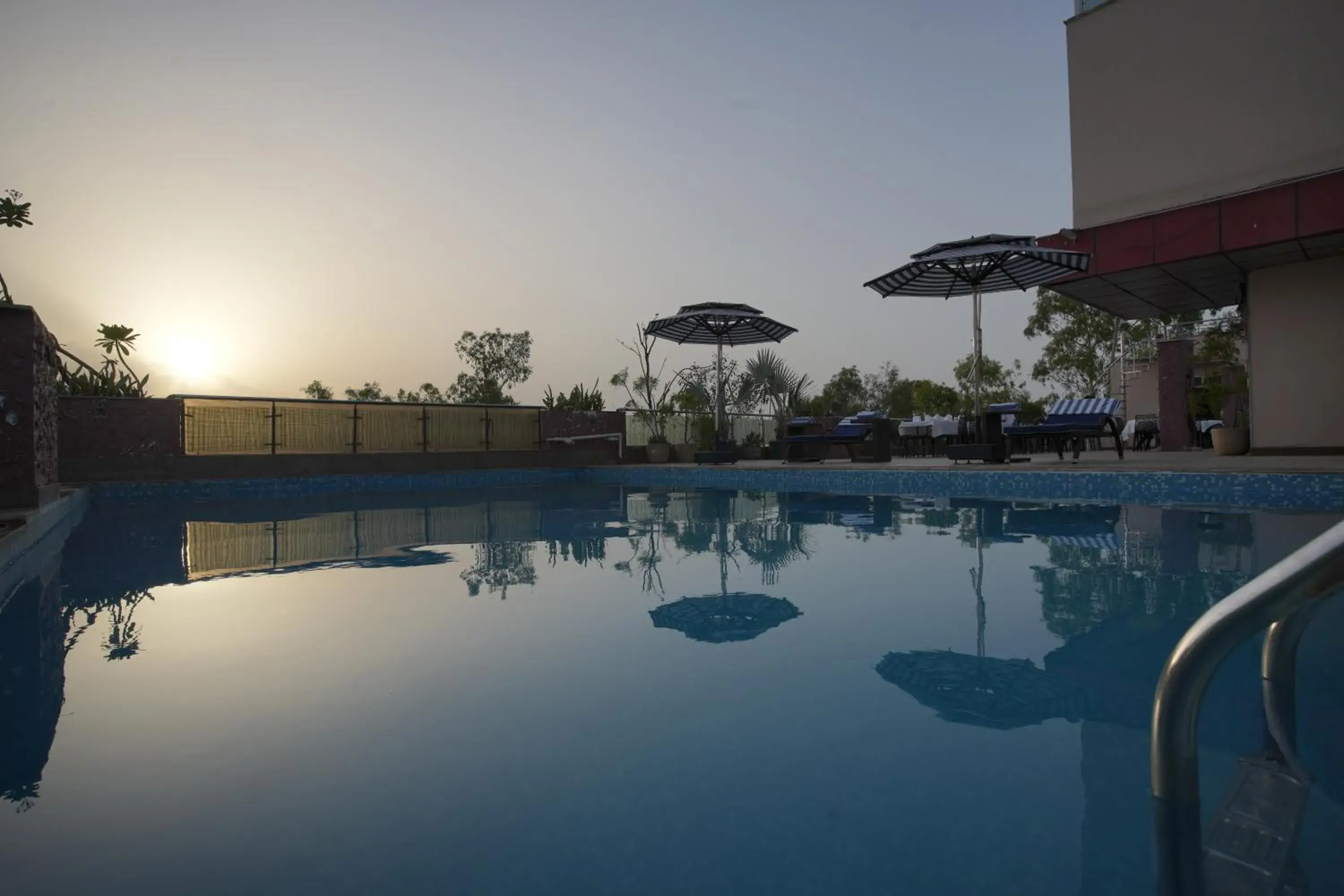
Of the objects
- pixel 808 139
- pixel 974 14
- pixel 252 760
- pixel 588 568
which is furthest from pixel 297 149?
pixel 252 760

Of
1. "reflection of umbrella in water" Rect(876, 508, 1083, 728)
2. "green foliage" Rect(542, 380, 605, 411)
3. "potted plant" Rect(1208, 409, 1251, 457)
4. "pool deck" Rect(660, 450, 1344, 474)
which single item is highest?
"green foliage" Rect(542, 380, 605, 411)

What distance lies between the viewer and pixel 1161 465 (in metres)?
8.70

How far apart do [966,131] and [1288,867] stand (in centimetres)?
1544

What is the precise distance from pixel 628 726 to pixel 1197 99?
40.1 feet

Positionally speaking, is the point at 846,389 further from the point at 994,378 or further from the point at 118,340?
the point at 118,340

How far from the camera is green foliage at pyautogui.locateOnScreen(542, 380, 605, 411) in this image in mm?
17859

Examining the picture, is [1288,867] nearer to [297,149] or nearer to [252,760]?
[252,760]

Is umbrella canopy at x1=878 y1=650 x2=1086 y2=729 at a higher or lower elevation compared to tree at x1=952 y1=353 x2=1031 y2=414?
lower

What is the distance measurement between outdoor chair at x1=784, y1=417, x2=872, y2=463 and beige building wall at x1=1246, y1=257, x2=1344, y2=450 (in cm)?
559

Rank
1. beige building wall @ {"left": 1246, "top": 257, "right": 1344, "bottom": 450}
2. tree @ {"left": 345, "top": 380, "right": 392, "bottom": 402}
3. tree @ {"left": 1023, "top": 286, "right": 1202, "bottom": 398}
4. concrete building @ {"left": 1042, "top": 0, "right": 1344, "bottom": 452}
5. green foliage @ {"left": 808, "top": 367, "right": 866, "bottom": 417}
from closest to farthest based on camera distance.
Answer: concrete building @ {"left": 1042, "top": 0, "right": 1344, "bottom": 452} < beige building wall @ {"left": 1246, "top": 257, "right": 1344, "bottom": 450} < tree @ {"left": 1023, "top": 286, "right": 1202, "bottom": 398} < green foliage @ {"left": 808, "top": 367, "right": 866, "bottom": 417} < tree @ {"left": 345, "top": 380, "right": 392, "bottom": 402}

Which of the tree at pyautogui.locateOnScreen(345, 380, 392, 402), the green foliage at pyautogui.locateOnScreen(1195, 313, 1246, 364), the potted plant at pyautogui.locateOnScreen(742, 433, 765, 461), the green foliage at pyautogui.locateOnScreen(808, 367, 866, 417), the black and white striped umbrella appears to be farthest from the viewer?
the tree at pyautogui.locateOnScreen(345, 380, 392, 402)

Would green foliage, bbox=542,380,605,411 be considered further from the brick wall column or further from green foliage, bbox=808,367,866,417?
green foliage, bbox=808,367,866,417

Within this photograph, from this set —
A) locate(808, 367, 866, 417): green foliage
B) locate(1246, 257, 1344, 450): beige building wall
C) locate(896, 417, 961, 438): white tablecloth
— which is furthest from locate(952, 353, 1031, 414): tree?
locate(1246, 257, 1344, 450): beige building wall

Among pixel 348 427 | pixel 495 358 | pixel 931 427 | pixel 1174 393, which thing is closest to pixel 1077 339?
pixel 1174 393
